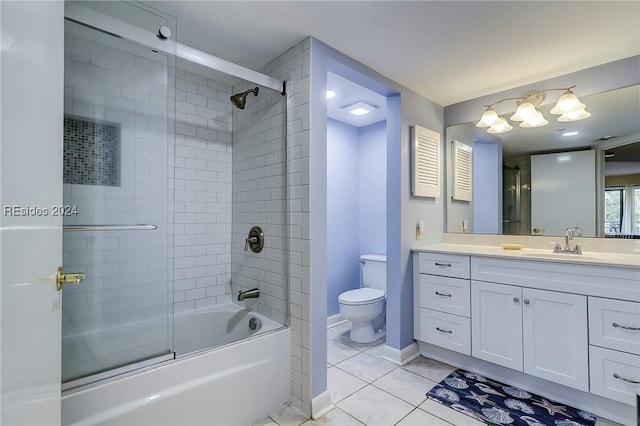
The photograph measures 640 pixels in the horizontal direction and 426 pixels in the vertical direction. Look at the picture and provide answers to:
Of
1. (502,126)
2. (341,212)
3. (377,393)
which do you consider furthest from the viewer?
(341,212)

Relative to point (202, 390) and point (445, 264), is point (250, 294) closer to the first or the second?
point (202, 390)

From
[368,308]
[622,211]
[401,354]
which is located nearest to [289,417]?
[401,354]

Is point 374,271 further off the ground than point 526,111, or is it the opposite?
point 526,111

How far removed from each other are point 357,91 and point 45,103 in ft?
7.43

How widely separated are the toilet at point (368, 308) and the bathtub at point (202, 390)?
0.90 m

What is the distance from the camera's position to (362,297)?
9.06ft

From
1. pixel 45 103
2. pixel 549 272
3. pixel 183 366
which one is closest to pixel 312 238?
pixel 183 366

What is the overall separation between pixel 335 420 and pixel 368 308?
3.56ft

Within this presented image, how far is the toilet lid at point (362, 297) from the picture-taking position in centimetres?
265

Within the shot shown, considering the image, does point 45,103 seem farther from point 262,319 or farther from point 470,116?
point 470,116

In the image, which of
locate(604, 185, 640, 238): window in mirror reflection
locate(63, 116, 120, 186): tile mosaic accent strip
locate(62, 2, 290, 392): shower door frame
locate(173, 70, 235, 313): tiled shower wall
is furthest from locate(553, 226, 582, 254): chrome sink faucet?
locate(63, 116, 120, 186): tile mosaic accent strip

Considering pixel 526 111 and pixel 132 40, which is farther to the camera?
pixel 526 111

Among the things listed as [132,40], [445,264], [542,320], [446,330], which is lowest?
[446,330]

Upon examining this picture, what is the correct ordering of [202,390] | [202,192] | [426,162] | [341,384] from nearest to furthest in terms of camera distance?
[202,390] < [341,384] < [202,192] < [426,162]
